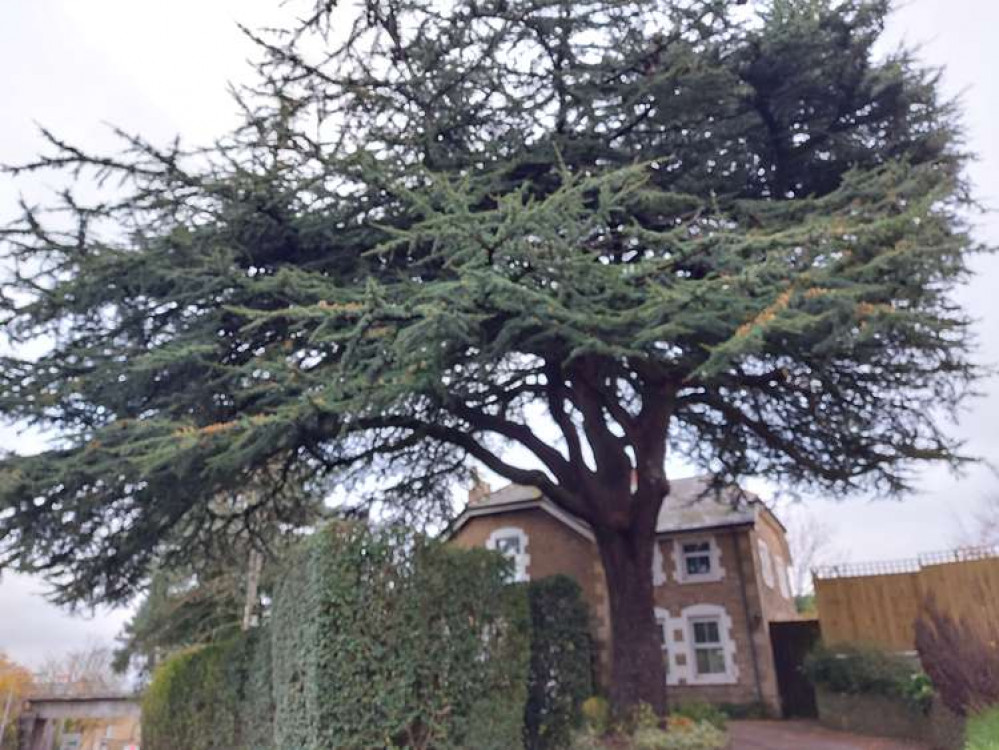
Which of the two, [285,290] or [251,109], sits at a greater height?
[251,109]

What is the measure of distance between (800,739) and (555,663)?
6218 mm

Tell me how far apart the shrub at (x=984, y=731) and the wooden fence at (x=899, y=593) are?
158 inches

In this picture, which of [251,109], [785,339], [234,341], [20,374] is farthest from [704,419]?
[20,374]

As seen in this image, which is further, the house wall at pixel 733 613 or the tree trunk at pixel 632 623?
the house wall at pixel 733 613

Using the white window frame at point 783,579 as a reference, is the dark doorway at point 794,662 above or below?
below

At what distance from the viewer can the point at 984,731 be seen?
24.5 ft

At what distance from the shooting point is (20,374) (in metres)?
9.59

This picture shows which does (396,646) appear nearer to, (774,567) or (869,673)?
(869,673)

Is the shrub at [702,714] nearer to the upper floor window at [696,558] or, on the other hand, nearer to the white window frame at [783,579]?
the upper floor window at [696,558]

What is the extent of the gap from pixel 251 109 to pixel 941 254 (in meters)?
8.85

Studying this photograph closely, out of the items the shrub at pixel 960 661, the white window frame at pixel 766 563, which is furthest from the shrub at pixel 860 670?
the white window frame at pixel 766 563

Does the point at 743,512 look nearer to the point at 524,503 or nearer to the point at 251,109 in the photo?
the point at 524,503

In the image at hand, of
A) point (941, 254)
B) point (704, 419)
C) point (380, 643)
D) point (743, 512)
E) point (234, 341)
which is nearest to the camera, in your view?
point (380, 643)

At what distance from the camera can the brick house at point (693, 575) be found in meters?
17.9
